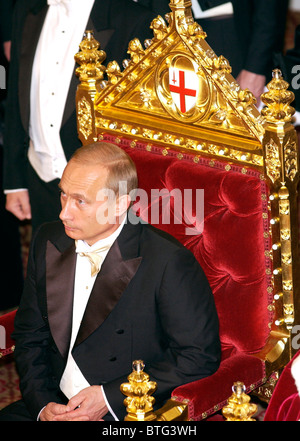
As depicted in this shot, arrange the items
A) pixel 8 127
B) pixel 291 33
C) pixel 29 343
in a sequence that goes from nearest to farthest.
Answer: pixel 29 343
pixel 8 127
pixel 291 33

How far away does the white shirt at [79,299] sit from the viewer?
302 centimetres

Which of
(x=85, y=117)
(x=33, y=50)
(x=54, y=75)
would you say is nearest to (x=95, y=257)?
(x=85, y=117)

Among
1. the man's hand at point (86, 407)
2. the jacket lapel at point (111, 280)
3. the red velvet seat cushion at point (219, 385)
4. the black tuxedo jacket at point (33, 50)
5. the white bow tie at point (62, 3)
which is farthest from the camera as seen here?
the white bow tie at point (62, 3)

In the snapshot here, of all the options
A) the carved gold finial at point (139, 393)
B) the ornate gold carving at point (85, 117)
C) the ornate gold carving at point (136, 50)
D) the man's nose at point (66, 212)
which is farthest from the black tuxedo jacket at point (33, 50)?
the carved gold finial at point (139, 393)

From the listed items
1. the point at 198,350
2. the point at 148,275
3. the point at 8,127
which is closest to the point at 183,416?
the point at 198,350

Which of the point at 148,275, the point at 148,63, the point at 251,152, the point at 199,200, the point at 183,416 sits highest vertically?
the point at 148,63

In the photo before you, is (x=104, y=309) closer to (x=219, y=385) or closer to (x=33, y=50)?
(x=219, y=385)

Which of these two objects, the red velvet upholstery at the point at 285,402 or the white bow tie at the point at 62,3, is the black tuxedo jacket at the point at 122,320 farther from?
the white bow tie at the point at 62,3

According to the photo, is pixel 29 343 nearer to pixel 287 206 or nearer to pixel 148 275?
pixel 148 275

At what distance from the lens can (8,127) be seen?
14.5 ft

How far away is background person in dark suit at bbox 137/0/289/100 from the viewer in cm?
422

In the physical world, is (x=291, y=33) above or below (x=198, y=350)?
above

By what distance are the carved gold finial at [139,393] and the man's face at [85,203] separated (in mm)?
558

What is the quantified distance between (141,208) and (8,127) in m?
1.38
